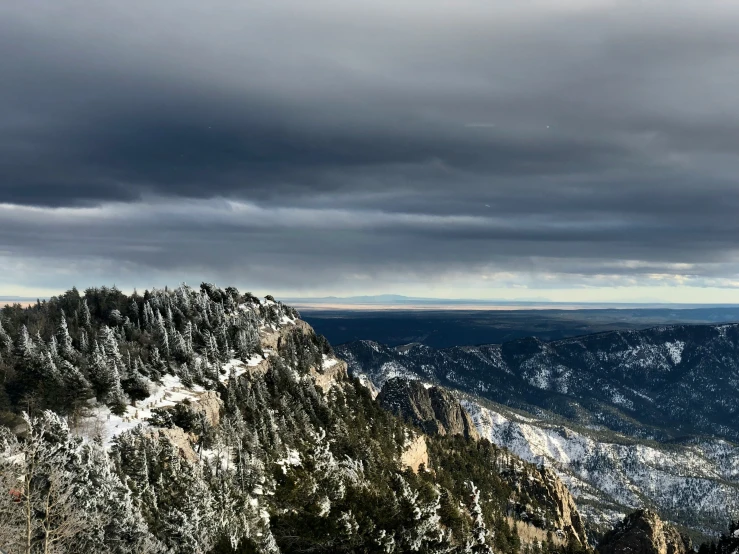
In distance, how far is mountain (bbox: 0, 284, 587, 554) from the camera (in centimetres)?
6091

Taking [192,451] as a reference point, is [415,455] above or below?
below

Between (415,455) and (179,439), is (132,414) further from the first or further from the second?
(415,455)

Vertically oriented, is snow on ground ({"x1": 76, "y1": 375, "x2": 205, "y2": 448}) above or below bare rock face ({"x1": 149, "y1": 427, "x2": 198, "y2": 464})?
above

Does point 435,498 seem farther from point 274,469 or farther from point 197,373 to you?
point 197,373

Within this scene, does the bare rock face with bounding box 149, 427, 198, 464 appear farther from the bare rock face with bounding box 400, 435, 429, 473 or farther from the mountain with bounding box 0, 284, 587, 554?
the bare rock face with bounding box 400, 435, 429, 473

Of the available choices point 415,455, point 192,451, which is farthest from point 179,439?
point 415,455

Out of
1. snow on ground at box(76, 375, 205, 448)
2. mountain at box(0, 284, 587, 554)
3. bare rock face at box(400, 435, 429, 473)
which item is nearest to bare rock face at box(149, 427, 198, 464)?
mountain at box(0, 284, 587, 554)

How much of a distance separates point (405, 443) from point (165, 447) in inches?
3824

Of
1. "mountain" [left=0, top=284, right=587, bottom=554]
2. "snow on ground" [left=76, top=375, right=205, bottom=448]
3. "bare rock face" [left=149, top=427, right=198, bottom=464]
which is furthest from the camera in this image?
"bare rock face" [left=149, top=427, right=198, bottom=464]

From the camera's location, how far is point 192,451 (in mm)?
97438

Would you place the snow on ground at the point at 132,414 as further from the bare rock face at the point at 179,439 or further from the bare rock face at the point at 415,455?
the bare rock face at the point at 415,455

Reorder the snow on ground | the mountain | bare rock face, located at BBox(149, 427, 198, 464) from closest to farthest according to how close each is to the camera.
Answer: the mountain
the snow on ground
bare rock face, located at BBox(149, 427, 198, 464)

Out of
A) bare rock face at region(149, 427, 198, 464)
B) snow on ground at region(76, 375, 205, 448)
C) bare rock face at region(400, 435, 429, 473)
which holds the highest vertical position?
snow on ground at region(76, 375, 205, 448)

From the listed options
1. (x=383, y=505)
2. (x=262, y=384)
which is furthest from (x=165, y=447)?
(x=262, y=384)
